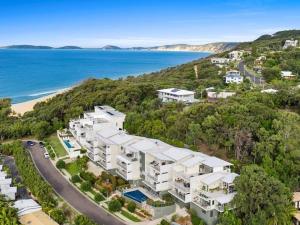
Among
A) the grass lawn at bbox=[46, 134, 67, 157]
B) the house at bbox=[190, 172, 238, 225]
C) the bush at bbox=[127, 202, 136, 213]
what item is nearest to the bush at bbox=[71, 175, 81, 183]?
the bush at bbox=[127, 202, 136, 213]

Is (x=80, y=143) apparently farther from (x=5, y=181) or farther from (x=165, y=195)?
(x=165, y=195)

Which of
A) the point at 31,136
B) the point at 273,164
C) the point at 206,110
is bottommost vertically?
the point at 31,136

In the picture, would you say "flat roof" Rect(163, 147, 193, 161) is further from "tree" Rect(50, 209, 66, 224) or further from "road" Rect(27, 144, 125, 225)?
"tree" Rect(50, 209, 66, 224)

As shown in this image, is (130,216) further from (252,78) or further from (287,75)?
(287,75)

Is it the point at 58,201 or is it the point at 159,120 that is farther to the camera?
the point at 159,120

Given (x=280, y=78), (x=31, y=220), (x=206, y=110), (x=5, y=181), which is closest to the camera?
(x=31, y=220)

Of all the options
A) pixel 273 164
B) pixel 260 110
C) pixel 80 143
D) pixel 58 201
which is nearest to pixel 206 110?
Answer: pixel 260 110

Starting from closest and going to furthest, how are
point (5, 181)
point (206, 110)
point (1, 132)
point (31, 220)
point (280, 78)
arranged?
point (31, 220) → point (5, 181) → point (206, 110) → point (1, 132) → point (280, 78)
